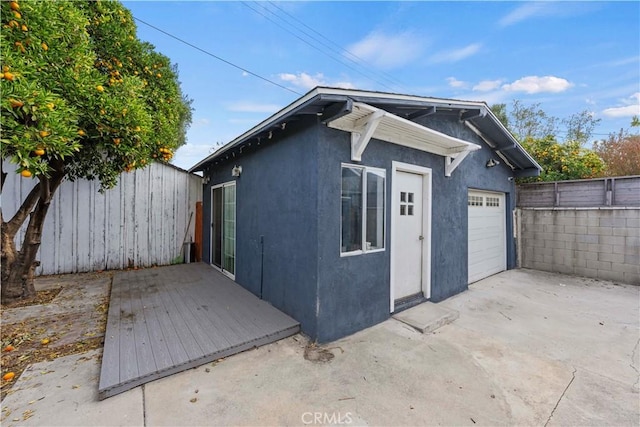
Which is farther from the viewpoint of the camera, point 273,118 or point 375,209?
point 375,209

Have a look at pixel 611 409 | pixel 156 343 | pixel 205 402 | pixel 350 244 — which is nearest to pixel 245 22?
pixel 350 244

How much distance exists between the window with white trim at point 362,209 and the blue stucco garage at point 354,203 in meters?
0.01

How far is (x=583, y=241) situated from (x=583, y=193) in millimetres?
1187

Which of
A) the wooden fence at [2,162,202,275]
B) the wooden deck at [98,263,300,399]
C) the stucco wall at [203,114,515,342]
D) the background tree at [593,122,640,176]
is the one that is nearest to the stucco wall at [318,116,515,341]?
the stucco wall at [203,114,515,342]

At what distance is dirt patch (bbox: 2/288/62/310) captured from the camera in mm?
4012

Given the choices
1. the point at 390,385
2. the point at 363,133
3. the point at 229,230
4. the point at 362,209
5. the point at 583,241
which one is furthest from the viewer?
the point at 583,241

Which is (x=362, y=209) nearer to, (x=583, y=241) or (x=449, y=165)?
(x=449, y=165)

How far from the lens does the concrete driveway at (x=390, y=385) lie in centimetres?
199

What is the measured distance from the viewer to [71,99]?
3057 mm

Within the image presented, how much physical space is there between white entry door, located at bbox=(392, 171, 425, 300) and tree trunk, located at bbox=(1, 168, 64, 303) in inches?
220

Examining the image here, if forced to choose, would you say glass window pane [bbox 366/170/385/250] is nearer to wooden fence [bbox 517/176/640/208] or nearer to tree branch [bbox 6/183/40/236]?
tree branch [bbox 6/183/40/236]

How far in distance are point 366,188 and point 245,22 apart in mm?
6731

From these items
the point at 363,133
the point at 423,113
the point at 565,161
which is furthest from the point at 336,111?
the point at 565,161

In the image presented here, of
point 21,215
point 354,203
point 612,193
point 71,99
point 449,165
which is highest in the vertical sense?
point 71,99
